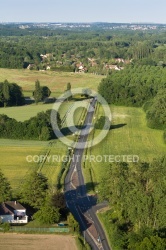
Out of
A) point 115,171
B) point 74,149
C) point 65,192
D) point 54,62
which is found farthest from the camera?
point 54,62

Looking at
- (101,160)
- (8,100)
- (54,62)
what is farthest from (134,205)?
(54,62)

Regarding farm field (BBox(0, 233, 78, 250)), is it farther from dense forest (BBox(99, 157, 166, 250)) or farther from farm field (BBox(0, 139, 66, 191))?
farm field (BBox(0, 139, 66, 191))

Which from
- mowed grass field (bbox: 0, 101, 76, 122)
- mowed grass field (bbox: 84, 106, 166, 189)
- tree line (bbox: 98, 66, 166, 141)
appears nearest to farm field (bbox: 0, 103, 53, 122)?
mowed grass field (bbox: 0, 101, 76, 122)

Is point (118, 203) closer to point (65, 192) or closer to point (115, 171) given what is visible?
point (115, 171)

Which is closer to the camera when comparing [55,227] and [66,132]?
[55,227]

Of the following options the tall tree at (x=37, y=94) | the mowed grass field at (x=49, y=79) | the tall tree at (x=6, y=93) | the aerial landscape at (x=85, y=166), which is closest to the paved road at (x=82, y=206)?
the aerial landscape at (x=85, y=166)

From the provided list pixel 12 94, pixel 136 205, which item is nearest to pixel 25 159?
pixel 136 205

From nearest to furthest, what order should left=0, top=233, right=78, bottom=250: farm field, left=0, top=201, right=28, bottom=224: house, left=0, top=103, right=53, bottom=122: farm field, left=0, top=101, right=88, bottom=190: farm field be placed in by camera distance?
1. left=0, top=233, right=78, bottom=250: farm field
2. left=0, top=201, right=28, bottom=224: house
3. left=0, top=101, right=88, bottom=190: farm field
4. left=0, top=103, right=53, bottom=122: farm field
